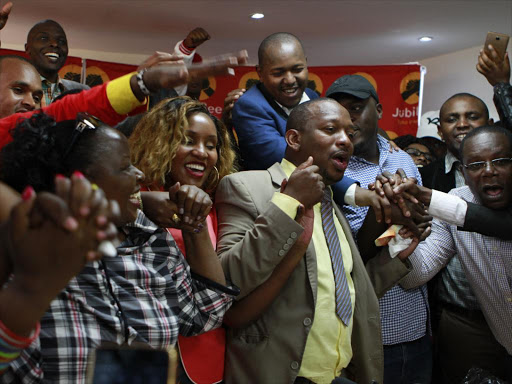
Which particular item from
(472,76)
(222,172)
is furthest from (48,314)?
(472,76)

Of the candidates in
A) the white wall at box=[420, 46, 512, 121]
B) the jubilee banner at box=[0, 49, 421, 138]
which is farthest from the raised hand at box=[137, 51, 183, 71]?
the white wall at box=[420, 46, 512, 121]

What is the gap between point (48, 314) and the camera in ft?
4.87

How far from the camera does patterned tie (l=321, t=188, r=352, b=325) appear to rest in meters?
2.15

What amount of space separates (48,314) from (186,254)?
22.3 inches

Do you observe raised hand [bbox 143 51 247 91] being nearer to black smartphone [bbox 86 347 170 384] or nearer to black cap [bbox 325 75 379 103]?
black smartphone [bbox 86 347 170 384]

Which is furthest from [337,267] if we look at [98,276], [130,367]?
[130,367]

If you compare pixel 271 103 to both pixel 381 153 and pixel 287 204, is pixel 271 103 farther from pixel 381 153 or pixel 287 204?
pixel 287 204

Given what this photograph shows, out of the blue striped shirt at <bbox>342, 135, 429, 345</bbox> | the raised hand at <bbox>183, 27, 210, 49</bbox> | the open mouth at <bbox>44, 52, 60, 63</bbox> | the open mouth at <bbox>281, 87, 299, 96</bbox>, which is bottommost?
the blue striped shirt at <bbox>342, 135, 429, 345</bbox>

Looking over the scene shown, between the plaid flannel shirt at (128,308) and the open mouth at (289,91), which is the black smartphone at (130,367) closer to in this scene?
the plaid flannel shirt at (128,308)

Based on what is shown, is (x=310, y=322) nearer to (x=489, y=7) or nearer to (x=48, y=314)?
(x=48, y=314)

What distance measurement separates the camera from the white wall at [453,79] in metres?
7.82

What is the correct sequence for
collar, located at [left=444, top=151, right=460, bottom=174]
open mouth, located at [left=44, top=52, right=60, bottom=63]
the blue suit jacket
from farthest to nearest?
open mouth, located at [left=44, top=52, right=60, bottom=63]
collar, located at [left=444, top=151, right=460, bottom=174]
the blue suit jacket

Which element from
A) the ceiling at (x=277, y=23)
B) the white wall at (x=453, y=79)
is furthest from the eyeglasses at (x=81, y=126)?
the white wall at (x=453, y=79)

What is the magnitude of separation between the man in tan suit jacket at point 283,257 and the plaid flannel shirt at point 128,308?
0.53 ft
